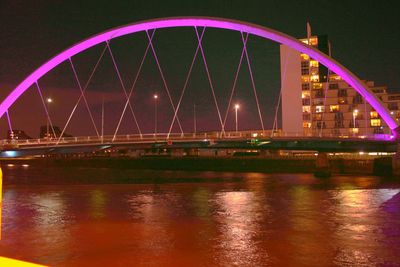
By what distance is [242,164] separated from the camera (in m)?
85.5

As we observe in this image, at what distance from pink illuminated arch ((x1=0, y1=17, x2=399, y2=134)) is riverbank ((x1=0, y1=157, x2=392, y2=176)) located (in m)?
11.7

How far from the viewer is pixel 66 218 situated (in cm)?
2356

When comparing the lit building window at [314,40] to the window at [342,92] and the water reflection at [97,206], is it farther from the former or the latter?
the water reflection at [97,206]

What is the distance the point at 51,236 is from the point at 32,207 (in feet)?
40.1

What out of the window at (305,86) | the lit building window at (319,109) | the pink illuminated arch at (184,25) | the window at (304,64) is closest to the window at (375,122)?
the lit building window at (319,109)

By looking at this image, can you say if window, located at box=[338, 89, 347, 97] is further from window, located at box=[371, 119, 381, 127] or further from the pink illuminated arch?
the pink illuminated arch

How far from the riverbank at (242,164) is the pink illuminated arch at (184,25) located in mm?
11651

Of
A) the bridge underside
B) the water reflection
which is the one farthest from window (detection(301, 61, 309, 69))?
the water reflection

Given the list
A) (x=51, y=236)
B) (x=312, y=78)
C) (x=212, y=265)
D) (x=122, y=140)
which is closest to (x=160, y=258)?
(x=212, y=265)

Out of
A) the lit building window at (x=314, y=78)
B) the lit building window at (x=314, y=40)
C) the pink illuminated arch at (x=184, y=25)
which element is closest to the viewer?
the pink illuminated arch at (x=184, y=25)

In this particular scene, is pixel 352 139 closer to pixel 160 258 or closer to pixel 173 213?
pixel 173 213

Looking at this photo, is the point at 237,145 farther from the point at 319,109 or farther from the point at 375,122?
the point at 375,122

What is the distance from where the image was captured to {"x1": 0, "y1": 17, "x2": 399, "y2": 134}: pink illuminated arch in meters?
55.4

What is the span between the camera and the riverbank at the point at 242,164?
6794 cm
